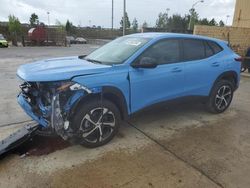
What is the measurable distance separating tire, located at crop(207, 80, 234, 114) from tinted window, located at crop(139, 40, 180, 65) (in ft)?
4.16

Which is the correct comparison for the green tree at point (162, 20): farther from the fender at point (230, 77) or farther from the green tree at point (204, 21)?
the fender at point (230, 77)

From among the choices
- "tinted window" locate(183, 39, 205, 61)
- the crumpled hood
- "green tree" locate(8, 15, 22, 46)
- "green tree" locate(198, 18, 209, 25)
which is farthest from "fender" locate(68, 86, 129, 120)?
"green tree" locate(198, 18, 209, 25)

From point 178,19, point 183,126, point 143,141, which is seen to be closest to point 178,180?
point 143,141

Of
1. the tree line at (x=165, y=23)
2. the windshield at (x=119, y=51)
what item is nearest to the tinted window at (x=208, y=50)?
the windshield at (x=119, y=51)

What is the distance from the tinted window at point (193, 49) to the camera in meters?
4.71

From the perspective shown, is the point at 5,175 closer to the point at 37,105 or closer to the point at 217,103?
the point at 37,105

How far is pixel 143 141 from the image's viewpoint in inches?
161

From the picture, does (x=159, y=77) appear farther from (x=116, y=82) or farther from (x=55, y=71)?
(x=55, y=71)

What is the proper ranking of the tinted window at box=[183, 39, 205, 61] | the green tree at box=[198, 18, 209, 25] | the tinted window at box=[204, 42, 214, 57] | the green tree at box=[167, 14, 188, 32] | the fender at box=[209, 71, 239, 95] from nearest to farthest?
the tinted window at box=[183, 39, 205, 61]
the tinted window at box=[204, 42, 214, 57]
the fender at box=[209, 71, 239, 95]
the green tree at box=[198, 18, 209, 25]
the green tree at box=[167, 14, 188, 32]

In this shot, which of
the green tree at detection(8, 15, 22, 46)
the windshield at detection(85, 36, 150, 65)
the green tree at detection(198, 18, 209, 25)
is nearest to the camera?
the windshield at detection(85, 36, 150, 65)

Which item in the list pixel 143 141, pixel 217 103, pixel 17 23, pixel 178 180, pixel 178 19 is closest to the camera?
pixel 178 180

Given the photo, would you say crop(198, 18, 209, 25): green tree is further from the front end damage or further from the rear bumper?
A: the front end damage

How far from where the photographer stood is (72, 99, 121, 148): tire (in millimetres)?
3549

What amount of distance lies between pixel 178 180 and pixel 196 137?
1341 millimetres
